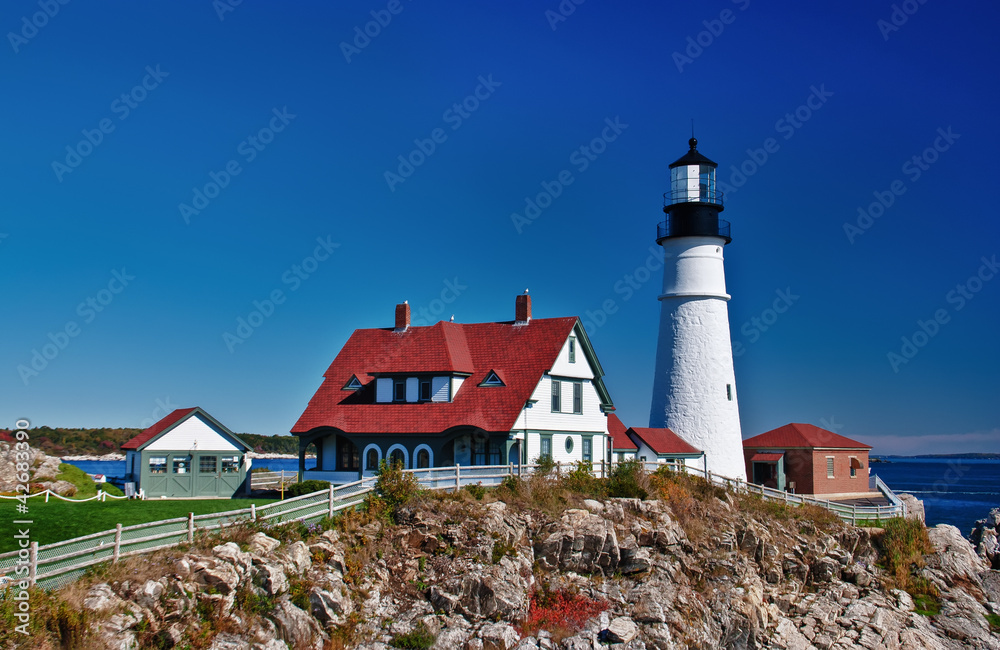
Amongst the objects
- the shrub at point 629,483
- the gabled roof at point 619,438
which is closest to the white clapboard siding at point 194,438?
the shrub at point 629,483

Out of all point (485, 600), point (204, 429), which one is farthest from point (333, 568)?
point (204, 429)

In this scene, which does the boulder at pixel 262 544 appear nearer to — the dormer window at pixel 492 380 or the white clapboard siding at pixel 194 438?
the white clapboard siding at pixel 194 438

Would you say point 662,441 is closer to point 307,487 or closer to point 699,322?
point 699,322

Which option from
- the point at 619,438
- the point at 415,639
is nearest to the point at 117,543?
the point at 415,639

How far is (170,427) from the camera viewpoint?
33.1 meters

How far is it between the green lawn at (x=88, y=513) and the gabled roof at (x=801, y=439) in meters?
29.6

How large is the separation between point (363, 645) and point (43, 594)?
8026 mm

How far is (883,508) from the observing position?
39.1 m

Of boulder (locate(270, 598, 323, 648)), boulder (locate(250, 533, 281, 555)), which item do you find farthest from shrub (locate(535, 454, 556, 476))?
boulder (locate(270, 598, 323, 648))

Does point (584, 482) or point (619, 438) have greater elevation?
point (619, 438)

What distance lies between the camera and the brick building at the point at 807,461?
4588 cm

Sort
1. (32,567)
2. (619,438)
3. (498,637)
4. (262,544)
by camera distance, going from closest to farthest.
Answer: (32,567) < (262,544) < (498,637) < (619,438)

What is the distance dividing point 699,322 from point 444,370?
1349 centimetres

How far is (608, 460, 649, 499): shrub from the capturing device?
1224 inches
